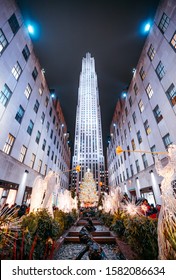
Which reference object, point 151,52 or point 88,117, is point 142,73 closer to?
point 151,52

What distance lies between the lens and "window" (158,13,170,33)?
13.7 meters

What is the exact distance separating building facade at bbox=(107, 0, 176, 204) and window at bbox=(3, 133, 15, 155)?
1545 cm

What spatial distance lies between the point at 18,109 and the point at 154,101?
689 inches

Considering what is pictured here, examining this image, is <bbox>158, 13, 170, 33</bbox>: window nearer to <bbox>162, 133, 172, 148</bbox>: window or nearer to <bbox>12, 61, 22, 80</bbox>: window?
<bbox>162, 133, 172, 148</bbox>: window

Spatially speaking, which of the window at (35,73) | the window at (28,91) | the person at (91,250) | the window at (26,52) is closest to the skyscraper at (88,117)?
the window at (35,73)

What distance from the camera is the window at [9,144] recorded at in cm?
1333

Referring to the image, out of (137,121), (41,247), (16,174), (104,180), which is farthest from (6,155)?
(104,180)

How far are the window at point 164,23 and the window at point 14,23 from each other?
17.5 m

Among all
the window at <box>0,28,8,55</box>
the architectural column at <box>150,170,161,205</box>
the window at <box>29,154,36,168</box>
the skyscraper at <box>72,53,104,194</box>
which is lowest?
the architectural column at <box>150,170,161,205</box>

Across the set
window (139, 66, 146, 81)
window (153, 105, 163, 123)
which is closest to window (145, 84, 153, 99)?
window (139, 66, 146, 81)

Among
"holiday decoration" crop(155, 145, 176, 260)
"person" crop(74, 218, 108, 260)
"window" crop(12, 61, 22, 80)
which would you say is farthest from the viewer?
"window" crop(12, 61, 22, 80)

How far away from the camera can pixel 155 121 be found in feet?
51.6

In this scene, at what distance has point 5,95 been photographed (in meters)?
13.2
